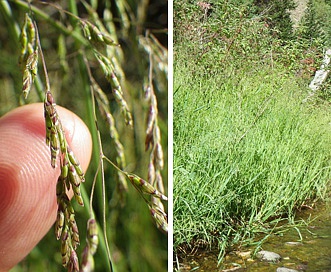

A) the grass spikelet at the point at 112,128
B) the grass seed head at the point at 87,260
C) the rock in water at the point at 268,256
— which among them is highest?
the grass spikelet at the point at 112,128

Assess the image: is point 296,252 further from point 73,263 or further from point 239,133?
point 73,263

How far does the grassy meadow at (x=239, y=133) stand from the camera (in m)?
2.01

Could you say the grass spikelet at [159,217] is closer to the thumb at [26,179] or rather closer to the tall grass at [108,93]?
the tall grass at [108,93]

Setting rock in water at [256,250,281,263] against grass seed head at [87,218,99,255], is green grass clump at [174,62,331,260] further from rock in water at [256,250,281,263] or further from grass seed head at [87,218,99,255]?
grass seed head at [87,218,99,255]

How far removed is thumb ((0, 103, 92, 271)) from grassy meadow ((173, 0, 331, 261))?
1.96 ft

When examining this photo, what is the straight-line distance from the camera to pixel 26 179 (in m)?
1.48

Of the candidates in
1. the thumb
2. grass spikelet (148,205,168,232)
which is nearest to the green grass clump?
grass spikelet (148,205,168,232)

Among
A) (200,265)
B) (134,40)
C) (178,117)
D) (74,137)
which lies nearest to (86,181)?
(74,137)

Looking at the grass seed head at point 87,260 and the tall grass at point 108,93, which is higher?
the tall grass at point 108,93

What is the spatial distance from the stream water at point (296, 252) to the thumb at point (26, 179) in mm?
716

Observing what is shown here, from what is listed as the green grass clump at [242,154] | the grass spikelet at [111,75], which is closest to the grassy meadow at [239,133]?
the green grass clump at [242,154]

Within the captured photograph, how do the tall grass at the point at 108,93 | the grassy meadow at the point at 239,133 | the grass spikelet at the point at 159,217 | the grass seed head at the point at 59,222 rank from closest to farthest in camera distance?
the grass seed head at the point at 59,222 < the tall grass at the point at 108,93 < the grass spikelet at the point at 159,217 < the grassy meadow at the point at 239,133

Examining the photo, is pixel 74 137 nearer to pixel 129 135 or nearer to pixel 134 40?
pixel 129 135

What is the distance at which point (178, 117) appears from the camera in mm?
2031
